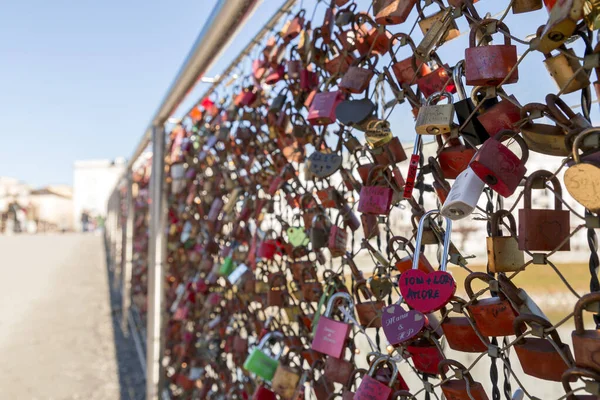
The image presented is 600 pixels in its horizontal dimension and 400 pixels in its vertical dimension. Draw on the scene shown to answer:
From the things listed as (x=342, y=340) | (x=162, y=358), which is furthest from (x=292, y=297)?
(x=162, y=358)

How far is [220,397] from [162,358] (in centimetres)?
76

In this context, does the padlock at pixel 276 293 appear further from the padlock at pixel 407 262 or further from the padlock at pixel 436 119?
the padlock at pixel 436 119

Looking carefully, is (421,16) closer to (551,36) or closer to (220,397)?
(551,36)

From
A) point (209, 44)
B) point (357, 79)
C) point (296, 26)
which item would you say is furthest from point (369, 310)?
point (209, 44)

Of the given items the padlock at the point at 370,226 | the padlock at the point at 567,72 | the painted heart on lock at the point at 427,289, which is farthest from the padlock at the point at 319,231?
the padlock at the point at 567,72

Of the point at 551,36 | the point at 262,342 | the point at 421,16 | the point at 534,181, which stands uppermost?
the point at 421,16

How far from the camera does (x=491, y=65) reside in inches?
24.6

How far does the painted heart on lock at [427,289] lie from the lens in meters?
0.68

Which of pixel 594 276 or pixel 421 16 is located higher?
pixel 421 16

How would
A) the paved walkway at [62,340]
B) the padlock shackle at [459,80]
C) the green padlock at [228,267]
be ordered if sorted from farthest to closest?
1. the paved walkway at [62,340]
2. the green padlock at [228,267]
3. the padlock shackle at [459,80]

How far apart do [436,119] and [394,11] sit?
23cm

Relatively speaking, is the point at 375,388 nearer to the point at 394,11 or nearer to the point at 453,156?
the point at 453,156

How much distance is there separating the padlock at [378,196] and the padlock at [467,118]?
0.62 ft

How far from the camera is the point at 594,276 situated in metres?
0.57
